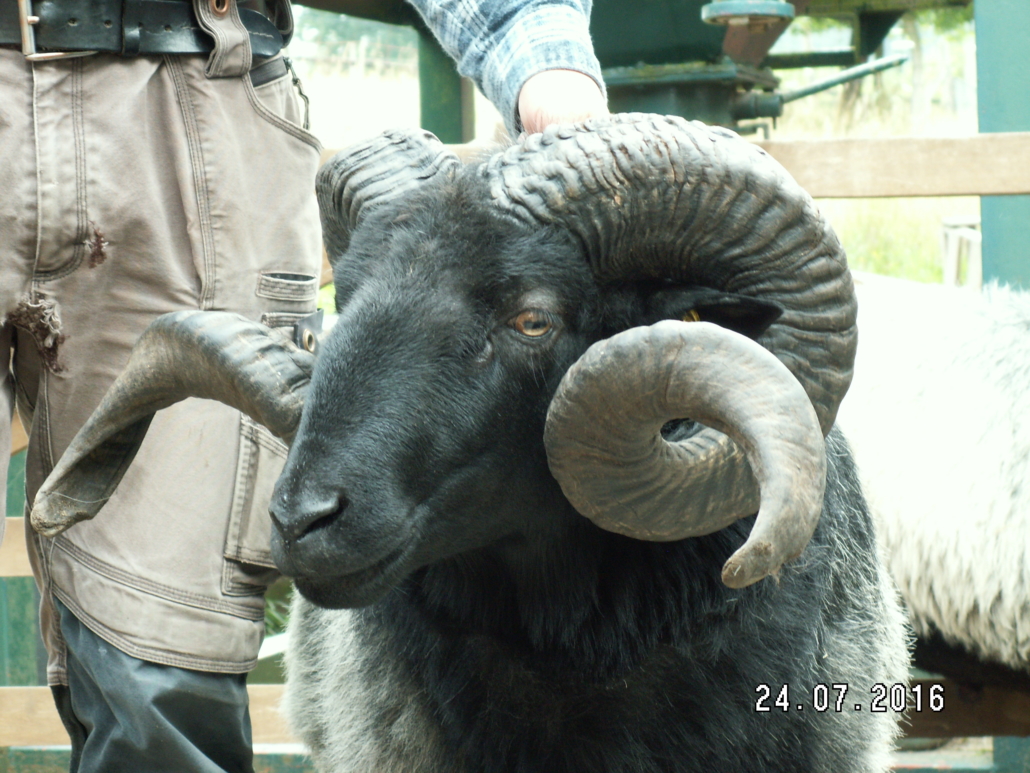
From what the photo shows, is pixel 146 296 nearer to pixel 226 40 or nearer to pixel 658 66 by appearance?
pixel 226 40

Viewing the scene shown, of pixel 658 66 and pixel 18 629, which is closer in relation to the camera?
pixel 18 629

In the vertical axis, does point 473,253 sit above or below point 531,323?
above

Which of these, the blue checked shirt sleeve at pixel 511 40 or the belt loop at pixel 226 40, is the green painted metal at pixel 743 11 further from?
the belt loop at pixel 226 40

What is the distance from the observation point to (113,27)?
7.75ft

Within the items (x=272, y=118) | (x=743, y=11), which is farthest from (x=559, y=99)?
(x=743, y=11)

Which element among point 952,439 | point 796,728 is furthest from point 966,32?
point 796,728

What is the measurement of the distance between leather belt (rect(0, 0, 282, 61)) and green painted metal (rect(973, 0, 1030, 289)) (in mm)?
3160

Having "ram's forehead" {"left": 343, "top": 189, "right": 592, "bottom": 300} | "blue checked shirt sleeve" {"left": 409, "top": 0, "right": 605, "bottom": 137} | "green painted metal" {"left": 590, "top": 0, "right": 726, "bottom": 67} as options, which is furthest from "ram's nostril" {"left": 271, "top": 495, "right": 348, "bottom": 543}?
"green painted metal" {"left": 590, "top": 0, "right": 726, "bottom": 67}

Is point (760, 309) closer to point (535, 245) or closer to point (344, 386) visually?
point (535, 245)

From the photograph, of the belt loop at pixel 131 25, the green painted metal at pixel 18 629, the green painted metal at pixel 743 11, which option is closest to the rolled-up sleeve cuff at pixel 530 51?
the belt loop at pixel 131 25

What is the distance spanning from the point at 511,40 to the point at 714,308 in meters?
0.82

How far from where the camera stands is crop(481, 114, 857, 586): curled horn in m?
1.81

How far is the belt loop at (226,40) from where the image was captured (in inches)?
95.5

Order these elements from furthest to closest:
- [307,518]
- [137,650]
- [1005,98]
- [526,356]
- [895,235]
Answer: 1. [895,235]
2. [1005,98]
3. [137,650]
4. [526,356]
5. [307,518]
